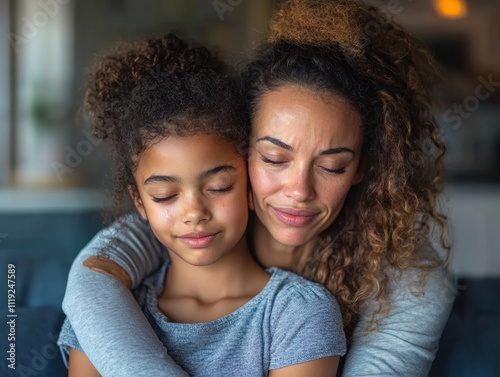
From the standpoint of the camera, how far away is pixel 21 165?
156 inches

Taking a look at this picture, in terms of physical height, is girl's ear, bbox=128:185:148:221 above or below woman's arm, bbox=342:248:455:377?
above

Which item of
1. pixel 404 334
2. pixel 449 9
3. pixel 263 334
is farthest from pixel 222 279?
pixel 449 9

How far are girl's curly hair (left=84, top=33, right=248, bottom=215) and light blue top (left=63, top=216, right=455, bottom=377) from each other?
0.11 m

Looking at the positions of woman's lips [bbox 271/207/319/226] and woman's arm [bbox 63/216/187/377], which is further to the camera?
woman's lips [bbox 271/207/319/226]

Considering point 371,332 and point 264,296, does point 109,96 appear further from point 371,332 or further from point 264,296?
point 371,332

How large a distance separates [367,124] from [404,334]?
0.41m

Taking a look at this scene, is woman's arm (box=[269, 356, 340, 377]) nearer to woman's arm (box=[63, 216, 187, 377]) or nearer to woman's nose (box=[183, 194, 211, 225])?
woman's arm (box=[63, 216, 187, 377])

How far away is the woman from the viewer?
3.85ft

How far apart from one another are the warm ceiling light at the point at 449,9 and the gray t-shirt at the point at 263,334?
2.90 meters

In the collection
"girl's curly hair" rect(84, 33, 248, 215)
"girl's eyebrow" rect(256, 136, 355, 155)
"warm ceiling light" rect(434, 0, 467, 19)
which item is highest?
"warm ceiling light" rect(434, 0, 467, 19)

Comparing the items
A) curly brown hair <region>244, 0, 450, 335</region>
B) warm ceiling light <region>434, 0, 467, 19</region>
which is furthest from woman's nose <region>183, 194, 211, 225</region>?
warm ceiling light <region>434, 0, 467, 19</region>

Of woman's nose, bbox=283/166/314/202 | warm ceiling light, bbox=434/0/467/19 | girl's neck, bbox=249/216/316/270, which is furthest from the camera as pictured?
warm ceiling light, bbox=434/0/467/19

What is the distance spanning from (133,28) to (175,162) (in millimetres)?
3082

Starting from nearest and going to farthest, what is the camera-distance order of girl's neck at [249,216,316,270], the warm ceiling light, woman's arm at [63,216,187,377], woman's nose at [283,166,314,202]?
woman's arm at [63,216,187,377], woman's nose at [283,166,314,202], girl's neck at [249,216,316,270], the warm ceiling light
